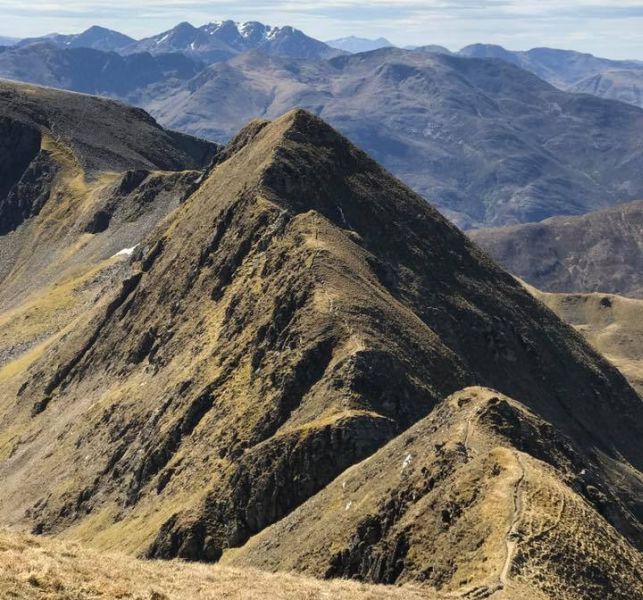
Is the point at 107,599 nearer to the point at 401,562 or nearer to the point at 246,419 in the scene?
the point at 401,562

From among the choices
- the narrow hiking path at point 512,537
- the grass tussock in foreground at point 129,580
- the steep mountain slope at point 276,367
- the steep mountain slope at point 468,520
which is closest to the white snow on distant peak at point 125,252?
the steep mountain slope at point 276,367

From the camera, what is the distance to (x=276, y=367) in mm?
76375

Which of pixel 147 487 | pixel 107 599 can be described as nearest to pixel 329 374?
pixel 147 487

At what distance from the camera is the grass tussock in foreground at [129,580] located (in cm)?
3272

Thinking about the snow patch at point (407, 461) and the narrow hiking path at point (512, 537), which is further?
the snow patch at point (407, 461)

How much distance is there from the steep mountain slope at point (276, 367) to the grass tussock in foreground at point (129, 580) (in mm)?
6076

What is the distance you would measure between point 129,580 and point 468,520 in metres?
16.4

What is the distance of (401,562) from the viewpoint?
44.7 meters

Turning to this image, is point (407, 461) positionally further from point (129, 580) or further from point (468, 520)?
point (129, 580)

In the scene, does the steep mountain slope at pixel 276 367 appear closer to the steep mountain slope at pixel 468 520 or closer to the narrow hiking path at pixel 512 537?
the steep mountain slope at pixel 468 520

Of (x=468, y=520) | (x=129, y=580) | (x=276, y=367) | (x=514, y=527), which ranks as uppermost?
(x=129, y=580)

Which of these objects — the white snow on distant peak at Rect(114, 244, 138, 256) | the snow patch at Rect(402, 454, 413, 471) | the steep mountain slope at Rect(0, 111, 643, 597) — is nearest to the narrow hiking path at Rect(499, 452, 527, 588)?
the steep mountain slope at Rect(0, 111, 643, 597)

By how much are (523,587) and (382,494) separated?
1422 centimetres

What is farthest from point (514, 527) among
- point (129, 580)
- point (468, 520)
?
point (129, 580)
